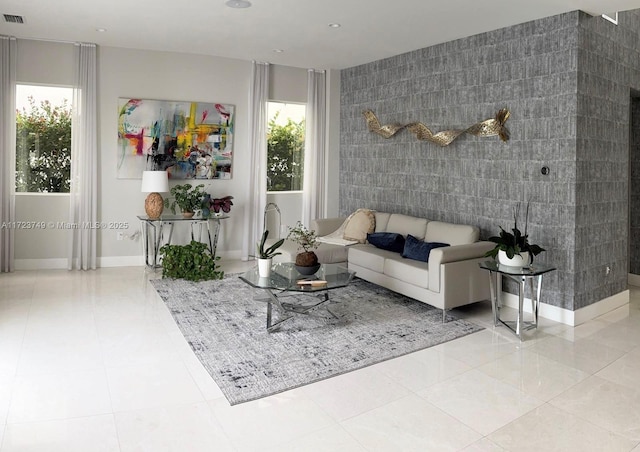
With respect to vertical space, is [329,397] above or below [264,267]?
below

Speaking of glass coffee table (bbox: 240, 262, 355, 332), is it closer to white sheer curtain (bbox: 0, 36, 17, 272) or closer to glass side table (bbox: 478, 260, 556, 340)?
glass side table (bbox: 478, 260, 556, 340)

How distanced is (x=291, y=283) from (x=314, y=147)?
390 cm

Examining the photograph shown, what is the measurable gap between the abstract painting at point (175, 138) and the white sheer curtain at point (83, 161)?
0.35 metres

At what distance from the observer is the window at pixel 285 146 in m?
7.89

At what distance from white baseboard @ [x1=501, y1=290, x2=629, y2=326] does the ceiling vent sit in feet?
18.9

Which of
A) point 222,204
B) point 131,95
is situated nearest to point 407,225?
point 222,204

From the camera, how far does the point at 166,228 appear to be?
24.0ft

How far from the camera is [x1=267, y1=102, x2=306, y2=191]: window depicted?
789 centimetres

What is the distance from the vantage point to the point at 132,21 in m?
5.51

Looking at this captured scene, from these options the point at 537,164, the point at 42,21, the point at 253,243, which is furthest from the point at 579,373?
the point at 42,21

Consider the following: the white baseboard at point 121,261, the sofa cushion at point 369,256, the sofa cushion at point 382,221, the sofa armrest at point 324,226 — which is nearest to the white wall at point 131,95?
the white baseboard at point 121,261

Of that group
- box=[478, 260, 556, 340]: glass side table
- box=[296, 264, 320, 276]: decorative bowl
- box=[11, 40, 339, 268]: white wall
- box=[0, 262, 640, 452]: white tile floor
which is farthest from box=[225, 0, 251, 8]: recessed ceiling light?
box=[478, 260, 556, 340]: glass side table

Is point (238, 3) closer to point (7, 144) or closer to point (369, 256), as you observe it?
point (369, 256)

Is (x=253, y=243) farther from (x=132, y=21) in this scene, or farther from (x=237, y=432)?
(x=237, y=432)
